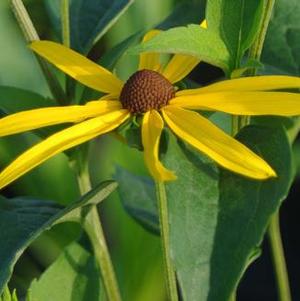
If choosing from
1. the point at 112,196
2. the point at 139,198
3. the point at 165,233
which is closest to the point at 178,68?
the point at 165,233

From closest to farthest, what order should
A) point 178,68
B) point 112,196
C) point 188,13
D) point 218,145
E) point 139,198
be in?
point 218,145, point 178,68, point 188,13, point 139,198, point 112,196

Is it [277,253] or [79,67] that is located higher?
[79,67]

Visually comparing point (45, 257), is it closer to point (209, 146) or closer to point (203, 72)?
point (203, 72)

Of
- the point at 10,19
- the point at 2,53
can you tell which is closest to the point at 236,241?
the point at 2,53

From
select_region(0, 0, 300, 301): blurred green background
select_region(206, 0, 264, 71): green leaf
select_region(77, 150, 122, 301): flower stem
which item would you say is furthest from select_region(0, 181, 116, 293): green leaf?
select_region(0, 0, 300, 301): blurred green background

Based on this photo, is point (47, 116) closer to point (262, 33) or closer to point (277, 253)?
point (262, 33)
